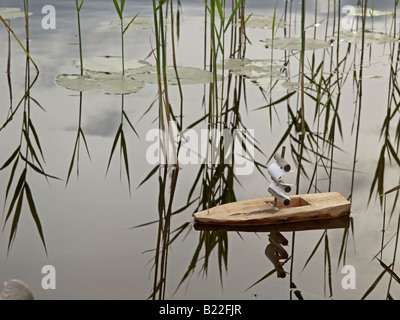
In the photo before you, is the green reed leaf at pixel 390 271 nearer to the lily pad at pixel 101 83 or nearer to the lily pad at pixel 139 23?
the lily pad at pixel 101 83

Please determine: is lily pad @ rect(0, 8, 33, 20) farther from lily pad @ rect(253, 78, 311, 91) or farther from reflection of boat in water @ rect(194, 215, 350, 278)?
reflection of boat in water @ rect(194, 215, 350, 278)

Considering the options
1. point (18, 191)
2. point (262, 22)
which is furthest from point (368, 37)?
point (18, 191)

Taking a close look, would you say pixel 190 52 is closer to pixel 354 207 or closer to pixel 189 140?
pixel 189 140

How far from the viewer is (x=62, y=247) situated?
2.06 metres

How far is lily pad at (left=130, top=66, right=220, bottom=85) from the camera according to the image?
125 inches

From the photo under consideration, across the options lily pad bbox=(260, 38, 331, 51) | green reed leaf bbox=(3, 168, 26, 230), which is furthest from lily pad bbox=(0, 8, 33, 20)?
green reed leaf bbox=(3, 168, 26, 230)

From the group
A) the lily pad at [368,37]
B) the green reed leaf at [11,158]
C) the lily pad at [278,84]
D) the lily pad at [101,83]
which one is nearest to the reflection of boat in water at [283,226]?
the green reed leaf at [11,158]

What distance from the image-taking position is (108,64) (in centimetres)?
342

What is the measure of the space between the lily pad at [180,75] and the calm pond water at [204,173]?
0.24ft

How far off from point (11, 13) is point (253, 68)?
139cm

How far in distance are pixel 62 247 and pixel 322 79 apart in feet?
5.85

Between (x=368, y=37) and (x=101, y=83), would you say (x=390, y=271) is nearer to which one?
(x=101, y=83)

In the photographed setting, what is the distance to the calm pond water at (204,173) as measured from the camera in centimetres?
196

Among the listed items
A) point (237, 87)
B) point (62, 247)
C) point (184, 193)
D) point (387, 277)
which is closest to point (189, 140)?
point (184, 193)
